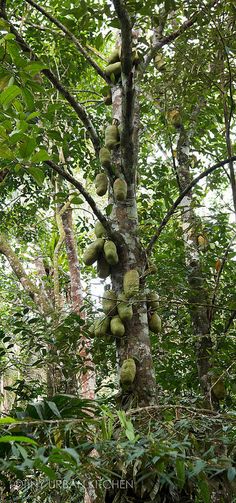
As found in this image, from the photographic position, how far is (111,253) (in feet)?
6.32

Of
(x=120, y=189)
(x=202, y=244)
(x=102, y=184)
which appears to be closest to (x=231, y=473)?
(x=120, y=189)

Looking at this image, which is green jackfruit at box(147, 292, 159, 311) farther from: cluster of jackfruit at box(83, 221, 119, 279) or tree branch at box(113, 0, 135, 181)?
tree branch at box(113, 0, 135, 181)

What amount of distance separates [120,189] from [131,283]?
0.42 m

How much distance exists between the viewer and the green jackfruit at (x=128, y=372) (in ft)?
5.48

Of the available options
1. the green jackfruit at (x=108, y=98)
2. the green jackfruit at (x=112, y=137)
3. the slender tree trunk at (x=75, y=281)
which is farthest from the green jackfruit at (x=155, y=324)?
the slender tree trunk at (x=75, y=281)

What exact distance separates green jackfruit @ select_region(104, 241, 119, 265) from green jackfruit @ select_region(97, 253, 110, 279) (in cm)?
9

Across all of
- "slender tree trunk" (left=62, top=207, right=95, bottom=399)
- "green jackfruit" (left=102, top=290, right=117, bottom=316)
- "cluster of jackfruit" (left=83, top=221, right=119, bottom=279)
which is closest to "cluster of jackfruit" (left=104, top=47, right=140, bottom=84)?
"cluster of jackfruit" (left=83, top=221, right=119, bottom=279)

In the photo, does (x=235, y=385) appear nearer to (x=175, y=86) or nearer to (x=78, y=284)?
(x=175, y=86)

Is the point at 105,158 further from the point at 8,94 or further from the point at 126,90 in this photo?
the point at 8,94

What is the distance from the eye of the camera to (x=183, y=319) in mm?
2855

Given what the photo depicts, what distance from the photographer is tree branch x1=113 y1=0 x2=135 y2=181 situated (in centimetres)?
172

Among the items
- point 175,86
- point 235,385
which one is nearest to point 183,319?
point 235,385

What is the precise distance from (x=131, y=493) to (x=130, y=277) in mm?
765

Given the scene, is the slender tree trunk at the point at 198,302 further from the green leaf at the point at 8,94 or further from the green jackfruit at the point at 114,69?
the green leaf at the point at 8,94
